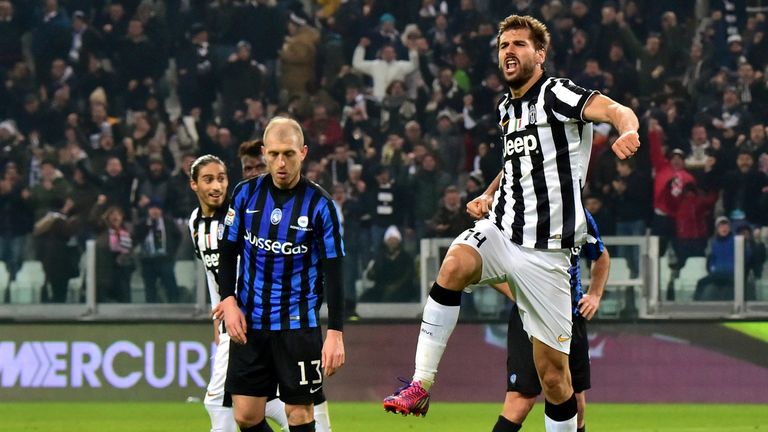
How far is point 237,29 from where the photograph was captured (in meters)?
15.6

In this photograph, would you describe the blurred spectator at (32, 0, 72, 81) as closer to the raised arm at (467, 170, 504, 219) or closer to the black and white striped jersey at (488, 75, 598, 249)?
the raised arm at (467, 170, 504, 219)

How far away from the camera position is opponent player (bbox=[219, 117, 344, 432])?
616cm

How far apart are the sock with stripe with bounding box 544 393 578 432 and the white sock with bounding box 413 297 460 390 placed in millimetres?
736

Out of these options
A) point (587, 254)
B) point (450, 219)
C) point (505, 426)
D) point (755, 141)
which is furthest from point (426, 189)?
point (505, 426)

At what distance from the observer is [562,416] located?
6340mm

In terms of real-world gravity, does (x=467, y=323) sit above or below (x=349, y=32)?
below

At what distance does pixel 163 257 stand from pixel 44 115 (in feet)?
11.5

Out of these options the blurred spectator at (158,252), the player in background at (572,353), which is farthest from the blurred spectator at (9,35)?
the player in background at (572,353)

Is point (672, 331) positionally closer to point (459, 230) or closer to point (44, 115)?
point (459, 230)

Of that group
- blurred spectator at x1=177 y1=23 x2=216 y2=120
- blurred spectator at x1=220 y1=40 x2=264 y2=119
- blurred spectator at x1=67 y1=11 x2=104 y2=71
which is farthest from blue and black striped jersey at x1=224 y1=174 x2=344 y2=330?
blurred spectator at x1=67 y1=11 x2=104 y2=71

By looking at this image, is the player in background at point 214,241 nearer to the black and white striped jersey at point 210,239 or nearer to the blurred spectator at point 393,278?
the black and white striped jersey at point 210,239

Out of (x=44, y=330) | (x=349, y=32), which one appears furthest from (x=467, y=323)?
(x=349, y=32)

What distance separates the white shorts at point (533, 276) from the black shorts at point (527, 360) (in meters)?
1.00

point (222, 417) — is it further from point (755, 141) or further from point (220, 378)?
point (755, 141)
